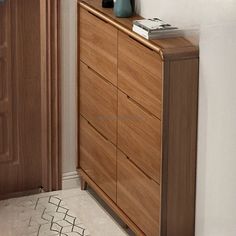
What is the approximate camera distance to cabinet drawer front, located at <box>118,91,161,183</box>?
346 centimetres

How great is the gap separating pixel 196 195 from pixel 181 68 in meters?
0.61

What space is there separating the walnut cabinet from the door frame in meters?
0.15

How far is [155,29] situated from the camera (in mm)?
3439

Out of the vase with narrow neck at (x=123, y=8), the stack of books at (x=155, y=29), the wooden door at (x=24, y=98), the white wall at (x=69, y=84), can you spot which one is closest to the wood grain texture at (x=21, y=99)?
the wooden door at (x=24, y=98)

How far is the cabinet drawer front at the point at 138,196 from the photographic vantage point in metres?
3.55

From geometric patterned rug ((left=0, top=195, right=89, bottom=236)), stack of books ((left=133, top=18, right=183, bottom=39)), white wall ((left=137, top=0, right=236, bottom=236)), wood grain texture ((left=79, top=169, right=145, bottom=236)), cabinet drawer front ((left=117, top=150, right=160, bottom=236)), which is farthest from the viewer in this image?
geometric patterned rug ((left=0, top=195, right=89, bottom=236))

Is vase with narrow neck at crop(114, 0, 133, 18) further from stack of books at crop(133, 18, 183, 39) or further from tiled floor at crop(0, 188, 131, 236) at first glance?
tiled floor at crop(0, 188, 131, 236)

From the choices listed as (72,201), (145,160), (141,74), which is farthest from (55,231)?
(141,74)

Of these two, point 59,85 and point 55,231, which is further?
point 59,85

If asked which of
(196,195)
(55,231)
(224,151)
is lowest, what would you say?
(55,231)

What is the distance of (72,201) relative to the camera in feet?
14.5

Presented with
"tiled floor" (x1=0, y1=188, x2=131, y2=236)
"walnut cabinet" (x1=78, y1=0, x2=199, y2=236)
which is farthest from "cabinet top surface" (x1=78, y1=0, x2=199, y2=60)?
"tiled floor" (x1=0, y1=188, x2=131, y2=236)

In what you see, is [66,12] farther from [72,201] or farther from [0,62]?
[72,201]

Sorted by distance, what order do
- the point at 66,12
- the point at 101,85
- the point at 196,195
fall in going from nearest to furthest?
the point at 196,195 < the point at 101,85 < the point at 66,12
